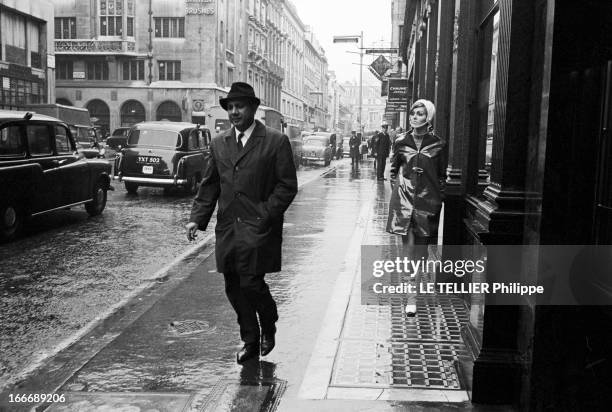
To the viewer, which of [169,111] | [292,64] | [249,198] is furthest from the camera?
[292,64]

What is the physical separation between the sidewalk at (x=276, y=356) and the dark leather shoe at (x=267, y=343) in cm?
7

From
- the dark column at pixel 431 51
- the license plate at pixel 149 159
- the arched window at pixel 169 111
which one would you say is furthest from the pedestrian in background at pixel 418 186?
the arched window at pixel 169 111

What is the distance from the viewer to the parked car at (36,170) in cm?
992

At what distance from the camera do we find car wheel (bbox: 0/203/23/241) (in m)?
9.77

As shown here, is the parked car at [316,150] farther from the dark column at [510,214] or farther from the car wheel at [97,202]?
the dark column at [510,214]

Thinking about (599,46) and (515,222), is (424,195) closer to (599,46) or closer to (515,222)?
(515,222)

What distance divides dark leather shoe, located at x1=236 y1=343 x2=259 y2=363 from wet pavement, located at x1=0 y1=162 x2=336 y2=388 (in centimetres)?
148

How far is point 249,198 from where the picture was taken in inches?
176

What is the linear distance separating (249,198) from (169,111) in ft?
153

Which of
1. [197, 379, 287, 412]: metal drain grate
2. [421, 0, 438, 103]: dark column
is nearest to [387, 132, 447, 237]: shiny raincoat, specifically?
[197, 379, 287, 412]: metal drain grate

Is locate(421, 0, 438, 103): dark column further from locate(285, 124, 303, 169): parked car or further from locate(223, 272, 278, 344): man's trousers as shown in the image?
locate(285, 124, 303, 169): parked car

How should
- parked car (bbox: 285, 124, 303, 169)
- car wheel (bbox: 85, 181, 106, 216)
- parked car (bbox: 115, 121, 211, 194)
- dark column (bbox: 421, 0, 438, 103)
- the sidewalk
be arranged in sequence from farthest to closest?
parked car (bbox: 285, 124, 303, 169) → parked car (bbox: 115, 121, 211, 194) → dark column (bbox: 421, 0, 438, 103) → car wheel (bbox: 85, 181, 106, 216) → the sidewalk

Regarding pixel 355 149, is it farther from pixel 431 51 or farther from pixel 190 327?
pixel 190 327

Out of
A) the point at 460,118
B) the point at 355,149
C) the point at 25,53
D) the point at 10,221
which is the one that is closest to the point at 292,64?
the point at 25,53
